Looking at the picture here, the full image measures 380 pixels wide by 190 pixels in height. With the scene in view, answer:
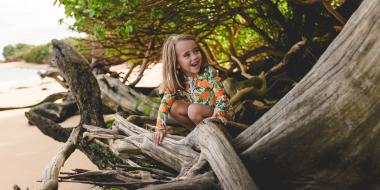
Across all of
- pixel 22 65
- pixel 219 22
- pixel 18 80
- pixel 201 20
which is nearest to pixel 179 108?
pixel 201 20

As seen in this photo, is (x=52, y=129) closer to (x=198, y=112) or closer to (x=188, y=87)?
(x=188, y=87)

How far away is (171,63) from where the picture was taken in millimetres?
3201

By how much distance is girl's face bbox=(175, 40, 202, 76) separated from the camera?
10.2 feet

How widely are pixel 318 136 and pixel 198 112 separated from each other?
4.14ft

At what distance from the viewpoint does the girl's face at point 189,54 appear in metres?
3.11

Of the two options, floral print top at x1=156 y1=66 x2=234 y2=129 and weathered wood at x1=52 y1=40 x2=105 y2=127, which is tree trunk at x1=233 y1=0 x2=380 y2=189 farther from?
weathered wood at x1=52 y1=40 x2=105 y2=127

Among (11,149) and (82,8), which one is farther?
(11,149)

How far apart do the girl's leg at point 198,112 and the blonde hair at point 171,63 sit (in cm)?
27

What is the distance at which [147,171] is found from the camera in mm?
2961

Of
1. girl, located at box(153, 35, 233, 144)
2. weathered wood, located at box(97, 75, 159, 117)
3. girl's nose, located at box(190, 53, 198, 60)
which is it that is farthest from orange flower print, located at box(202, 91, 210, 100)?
weathered wood, located at box(97, 75, 159, 117)

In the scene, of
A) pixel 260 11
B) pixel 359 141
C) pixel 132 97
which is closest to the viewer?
pixel 359 141

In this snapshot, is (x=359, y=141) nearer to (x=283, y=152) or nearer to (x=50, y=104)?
(x=283, y=152)

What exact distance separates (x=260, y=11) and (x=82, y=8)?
2.90m

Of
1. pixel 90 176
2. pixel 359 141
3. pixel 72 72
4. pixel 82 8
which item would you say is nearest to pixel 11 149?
pixel 72 72
